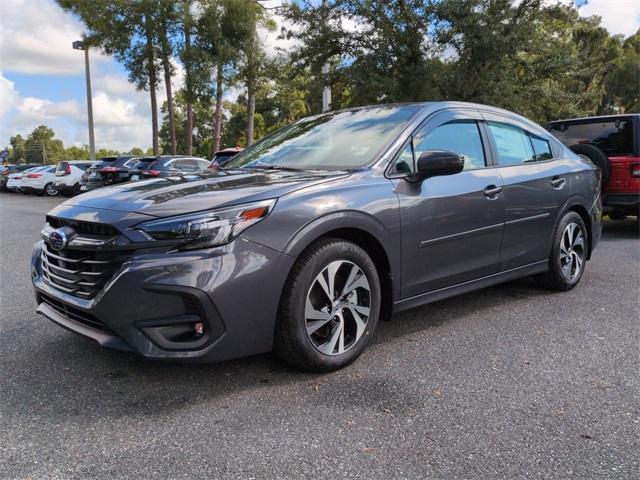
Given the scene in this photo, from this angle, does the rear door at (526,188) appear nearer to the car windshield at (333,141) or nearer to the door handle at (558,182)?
the door handle at (558,182)

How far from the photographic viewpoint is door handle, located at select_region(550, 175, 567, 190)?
4.62 metres

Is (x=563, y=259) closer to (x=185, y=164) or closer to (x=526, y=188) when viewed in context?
(x=526, y=188)

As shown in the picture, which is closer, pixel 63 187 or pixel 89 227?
pixel 89 227

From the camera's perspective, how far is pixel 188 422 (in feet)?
8.36

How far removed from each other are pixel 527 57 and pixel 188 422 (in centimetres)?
1503

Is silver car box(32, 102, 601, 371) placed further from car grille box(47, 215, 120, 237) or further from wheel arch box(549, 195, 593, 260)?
wheel arch box(549, 195, 593, 260)

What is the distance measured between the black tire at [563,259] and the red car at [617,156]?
9.75 ft

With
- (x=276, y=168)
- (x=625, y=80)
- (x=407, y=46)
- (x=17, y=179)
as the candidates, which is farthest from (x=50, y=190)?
(x=625, y=80)

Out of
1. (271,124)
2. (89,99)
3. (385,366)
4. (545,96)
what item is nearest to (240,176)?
(385,366)

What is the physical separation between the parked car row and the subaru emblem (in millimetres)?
8371

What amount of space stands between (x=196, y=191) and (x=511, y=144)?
273 cm

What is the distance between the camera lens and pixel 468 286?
3902 millimetres

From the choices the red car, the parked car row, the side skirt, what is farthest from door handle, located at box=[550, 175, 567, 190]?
the parked car row

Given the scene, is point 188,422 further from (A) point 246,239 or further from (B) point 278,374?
(A) point 246,239
